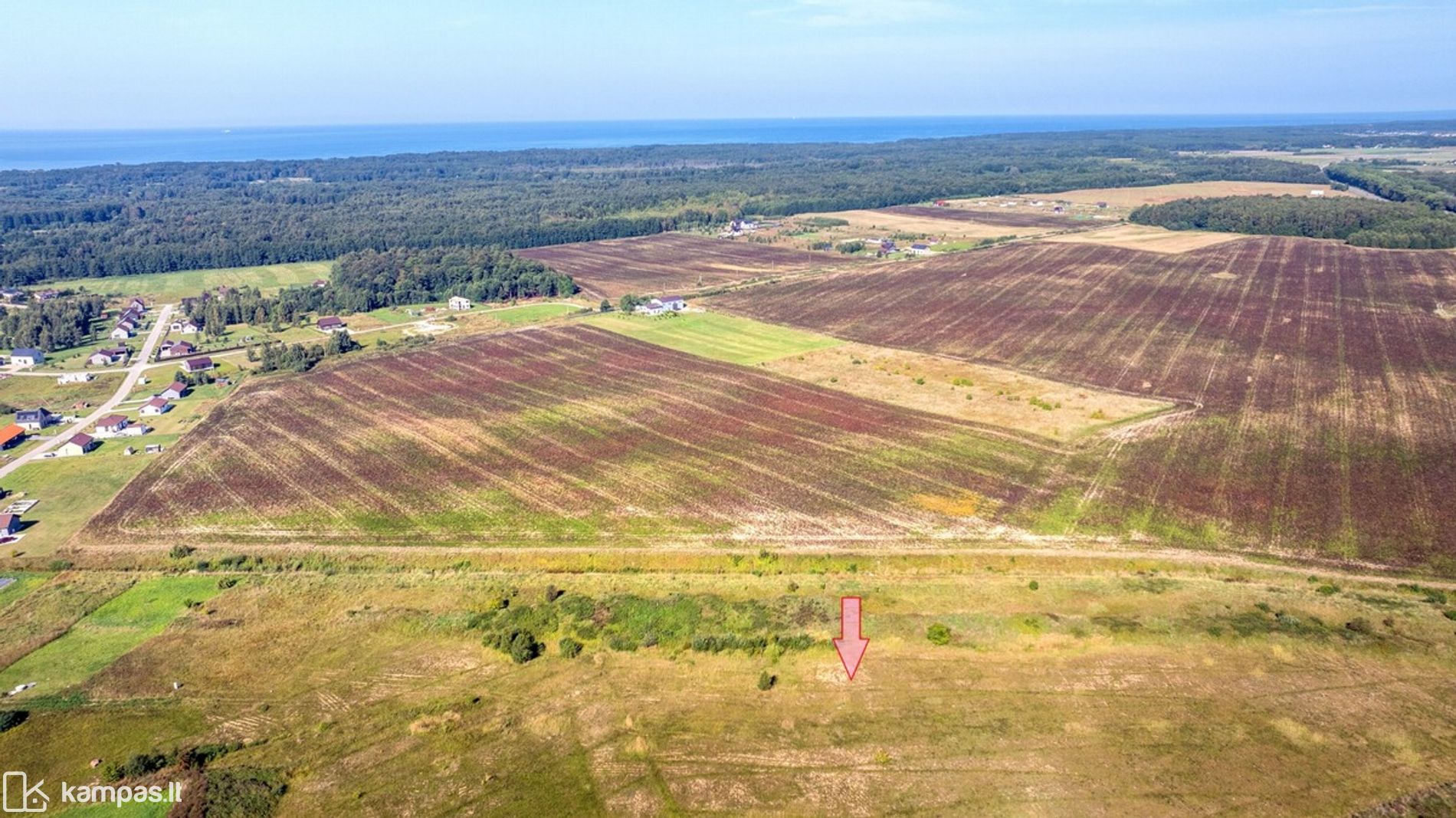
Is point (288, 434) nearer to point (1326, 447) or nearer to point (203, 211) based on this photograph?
point (1326, 447)

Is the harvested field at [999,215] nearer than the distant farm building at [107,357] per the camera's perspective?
No

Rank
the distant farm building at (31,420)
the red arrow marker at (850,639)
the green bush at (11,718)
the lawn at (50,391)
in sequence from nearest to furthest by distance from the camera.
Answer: the green bush at (11,718) → the red arrow marker at (850,639) → the distant farm building at (31,420) → the lawn at (50,391)

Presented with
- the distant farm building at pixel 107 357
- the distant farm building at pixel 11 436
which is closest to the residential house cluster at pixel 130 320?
the distant farm building at pixel 107 357

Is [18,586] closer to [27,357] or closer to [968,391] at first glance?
[27,357]

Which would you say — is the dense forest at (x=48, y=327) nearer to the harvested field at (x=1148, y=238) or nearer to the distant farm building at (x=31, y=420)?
the distant farm building at (x=31, y=420)

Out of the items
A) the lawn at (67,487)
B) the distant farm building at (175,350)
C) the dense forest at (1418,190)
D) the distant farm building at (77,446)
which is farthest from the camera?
the dense forest at (1418,190)

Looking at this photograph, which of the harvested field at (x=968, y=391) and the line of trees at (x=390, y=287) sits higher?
the line of trees at (x=390, y=287)

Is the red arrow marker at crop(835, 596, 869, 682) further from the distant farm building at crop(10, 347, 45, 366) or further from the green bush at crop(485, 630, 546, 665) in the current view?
the distant farm building at crop(10, 347, 45, 366)

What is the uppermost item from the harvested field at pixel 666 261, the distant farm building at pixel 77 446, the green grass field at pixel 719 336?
the harvested field at pixel 666 261
